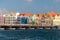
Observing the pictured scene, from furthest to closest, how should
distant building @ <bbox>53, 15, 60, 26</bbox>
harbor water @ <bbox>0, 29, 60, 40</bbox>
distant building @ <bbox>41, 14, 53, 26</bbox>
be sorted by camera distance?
distant building @ <bbox>53, 15, 60, 26</bbox> < distant building @ <bbox>41, 14, 53, 26</bbox> < harbor water @ <bbox>0, 29, 60, 40</bbox>

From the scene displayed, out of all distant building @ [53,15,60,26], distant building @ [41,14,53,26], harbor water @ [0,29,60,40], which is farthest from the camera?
distant building @ [53,15,60,26]

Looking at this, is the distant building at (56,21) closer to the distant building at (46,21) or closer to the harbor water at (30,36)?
the distant building at (46,21)

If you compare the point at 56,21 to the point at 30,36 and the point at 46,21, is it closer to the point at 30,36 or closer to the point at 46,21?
the point at 46,21

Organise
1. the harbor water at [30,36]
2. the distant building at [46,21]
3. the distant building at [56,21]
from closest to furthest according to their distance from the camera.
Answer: the harbor water at [30,36] < the distant building at [46,21] < the distant building at [56,21]

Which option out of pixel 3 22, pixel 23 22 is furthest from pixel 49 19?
pixel 3 22

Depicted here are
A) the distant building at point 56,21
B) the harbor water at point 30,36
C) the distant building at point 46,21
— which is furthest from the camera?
the distant building at point 56,21

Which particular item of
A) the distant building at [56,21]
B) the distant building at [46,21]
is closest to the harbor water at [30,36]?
the distant building at [46,21]

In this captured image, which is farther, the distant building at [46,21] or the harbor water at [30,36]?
the distant building at [46,21]

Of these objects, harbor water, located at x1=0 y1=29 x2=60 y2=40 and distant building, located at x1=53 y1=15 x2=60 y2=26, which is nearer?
harbor water, located at x1=0 y1=29 x2=60 y2=40

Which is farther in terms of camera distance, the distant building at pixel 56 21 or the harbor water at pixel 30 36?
the distant building at pixel 56 21

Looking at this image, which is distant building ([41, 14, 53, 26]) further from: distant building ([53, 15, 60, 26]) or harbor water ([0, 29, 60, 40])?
harbor water ([0, 29, 60, 40])

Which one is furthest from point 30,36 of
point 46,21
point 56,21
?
point 56,21

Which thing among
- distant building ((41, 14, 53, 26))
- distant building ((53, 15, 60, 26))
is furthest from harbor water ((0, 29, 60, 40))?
distant building ((53, 15, 60, 26))

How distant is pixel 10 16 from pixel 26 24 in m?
14.0
